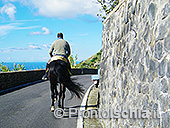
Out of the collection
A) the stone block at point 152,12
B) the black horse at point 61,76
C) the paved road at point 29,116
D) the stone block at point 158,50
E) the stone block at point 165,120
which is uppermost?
the stone block at point 152,12

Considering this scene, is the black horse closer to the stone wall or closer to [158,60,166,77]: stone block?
the stone wall

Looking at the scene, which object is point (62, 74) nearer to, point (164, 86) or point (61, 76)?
point (61, 76)

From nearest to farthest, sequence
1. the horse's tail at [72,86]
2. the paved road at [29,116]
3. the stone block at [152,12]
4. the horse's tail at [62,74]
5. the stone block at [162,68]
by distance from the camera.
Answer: the stone block at [162,68] → the stone block at [152,12] → the paved road at [29,116] → the horse's tail at [62,74] → the horse's tail at [72,86]

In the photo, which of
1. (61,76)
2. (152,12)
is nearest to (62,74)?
(61,76)

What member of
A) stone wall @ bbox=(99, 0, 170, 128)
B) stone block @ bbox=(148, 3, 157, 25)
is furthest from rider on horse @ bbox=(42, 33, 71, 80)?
stone block @ bbox=(148, 3, 157, 25)

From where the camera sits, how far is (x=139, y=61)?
363cm

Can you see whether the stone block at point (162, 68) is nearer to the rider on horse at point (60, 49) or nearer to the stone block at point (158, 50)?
the stone block at point (158, 50)

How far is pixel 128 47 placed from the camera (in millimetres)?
4219

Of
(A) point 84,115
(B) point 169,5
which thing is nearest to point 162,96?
(B) point 169,5

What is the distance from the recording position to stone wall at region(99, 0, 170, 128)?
111 inches

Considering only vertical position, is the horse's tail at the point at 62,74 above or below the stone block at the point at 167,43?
below

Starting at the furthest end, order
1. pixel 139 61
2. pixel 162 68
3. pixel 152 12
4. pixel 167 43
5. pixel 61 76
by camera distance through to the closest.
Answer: pixel 61 76 → pixel 139 61 → pixel 152 12 → pixel 162 68 → pixel 167 43

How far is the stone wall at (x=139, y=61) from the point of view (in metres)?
2.81

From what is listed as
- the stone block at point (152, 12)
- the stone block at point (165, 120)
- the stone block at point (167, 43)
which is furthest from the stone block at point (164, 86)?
the stone block at point (152, 12)
